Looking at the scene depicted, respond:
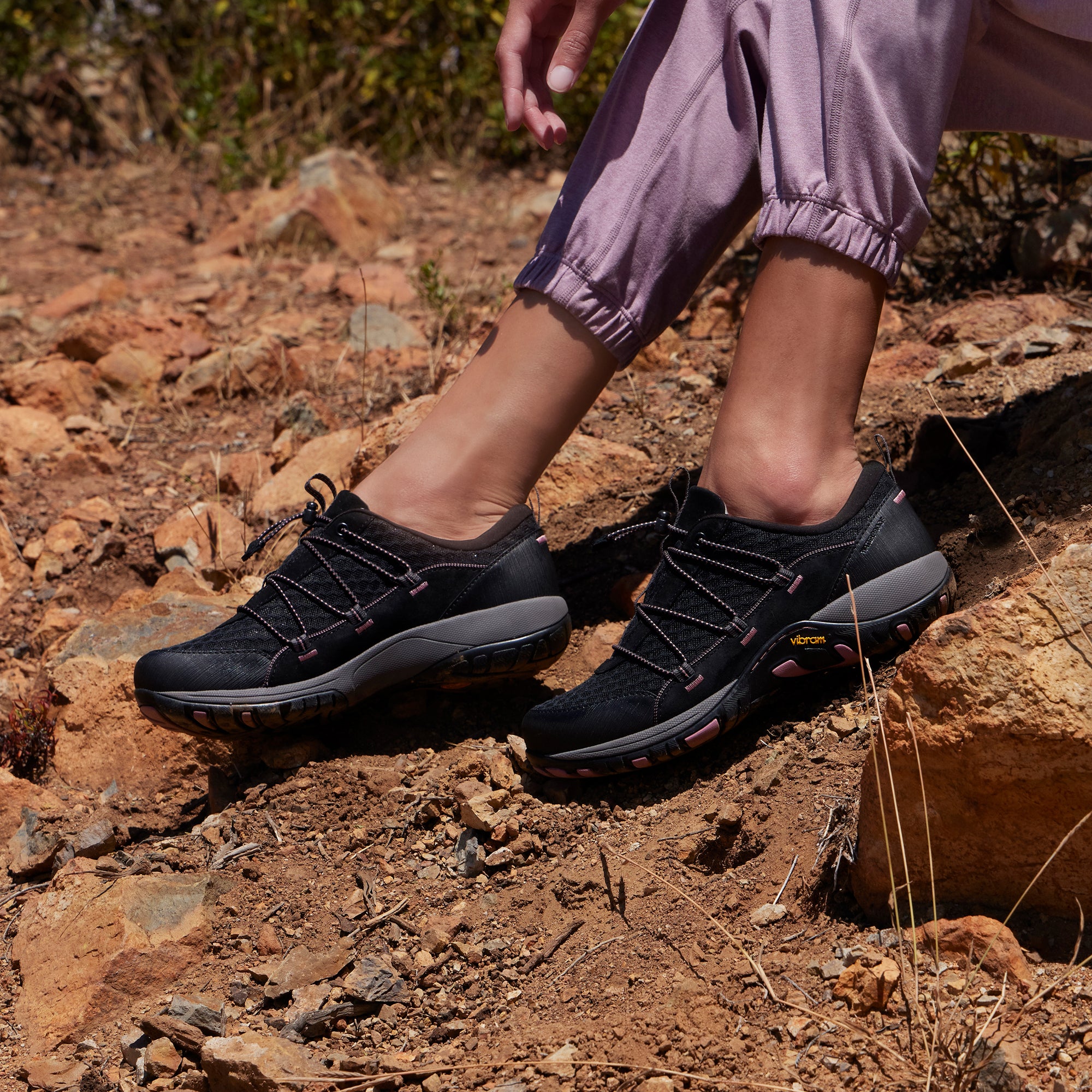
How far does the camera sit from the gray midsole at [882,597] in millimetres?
1562

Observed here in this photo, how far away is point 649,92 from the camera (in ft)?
5.45

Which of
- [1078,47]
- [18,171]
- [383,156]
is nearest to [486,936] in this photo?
[1078,47]

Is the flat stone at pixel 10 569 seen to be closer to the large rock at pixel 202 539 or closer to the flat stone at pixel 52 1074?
the large rock at pixel 202 539

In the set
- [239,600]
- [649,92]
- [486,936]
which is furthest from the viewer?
[239,600]

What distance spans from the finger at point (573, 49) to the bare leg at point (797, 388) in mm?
380

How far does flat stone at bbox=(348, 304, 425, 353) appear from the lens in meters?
3.29

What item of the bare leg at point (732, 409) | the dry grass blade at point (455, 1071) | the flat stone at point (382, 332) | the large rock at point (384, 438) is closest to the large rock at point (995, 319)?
the bare leg at point (732, 409)

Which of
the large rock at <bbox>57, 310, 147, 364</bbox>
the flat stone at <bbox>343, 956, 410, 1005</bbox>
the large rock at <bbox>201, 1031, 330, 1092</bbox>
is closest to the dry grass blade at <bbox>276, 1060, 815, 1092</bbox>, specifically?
the large rock at <bbox>201, 1031, 330, 1092</bbox>

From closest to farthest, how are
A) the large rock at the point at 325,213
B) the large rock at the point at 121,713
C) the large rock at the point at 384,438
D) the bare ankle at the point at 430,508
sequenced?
the bare ankle at the point at 430,508, the large rock at the point at 121,713, the large rock at the point at 384,438, the large rock at the point at 325,213

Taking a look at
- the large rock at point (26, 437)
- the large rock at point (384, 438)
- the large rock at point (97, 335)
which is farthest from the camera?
the large rock at point (97, 335)

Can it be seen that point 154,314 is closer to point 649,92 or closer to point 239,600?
point 239,600

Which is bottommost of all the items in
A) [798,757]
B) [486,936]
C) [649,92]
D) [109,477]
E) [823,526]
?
[109,477]

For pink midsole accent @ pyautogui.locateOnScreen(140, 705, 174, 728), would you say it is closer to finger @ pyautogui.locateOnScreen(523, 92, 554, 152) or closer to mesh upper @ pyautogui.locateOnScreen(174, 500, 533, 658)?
mesh upper @ pyautogui.locateOnScreen(174, 500, 533, 658)

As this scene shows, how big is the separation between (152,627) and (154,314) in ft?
5.60
